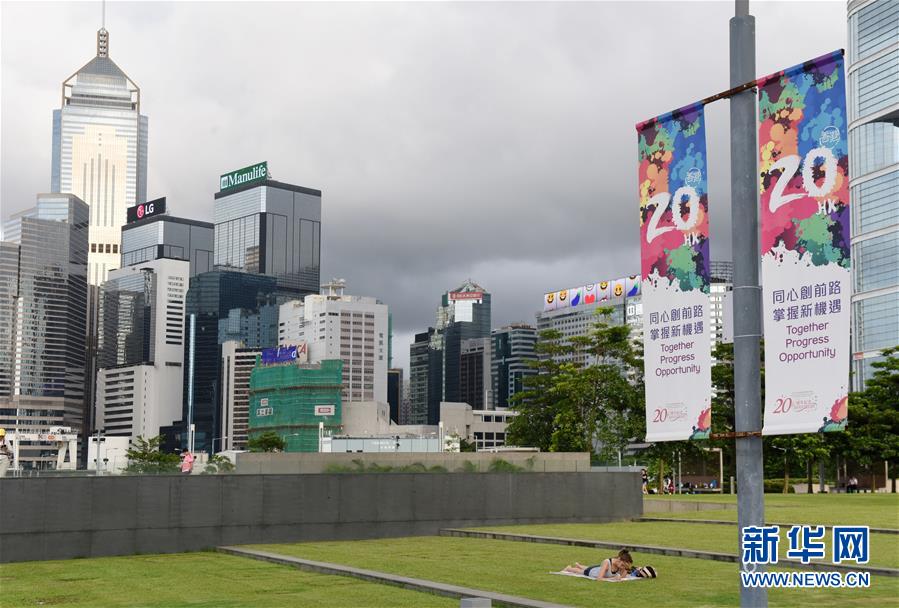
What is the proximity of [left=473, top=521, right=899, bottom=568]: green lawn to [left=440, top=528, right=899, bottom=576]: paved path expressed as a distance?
0.71 metres

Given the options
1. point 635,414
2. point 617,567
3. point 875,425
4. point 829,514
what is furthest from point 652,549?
point 875,425

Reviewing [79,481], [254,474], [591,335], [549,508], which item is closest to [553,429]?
[591,335]

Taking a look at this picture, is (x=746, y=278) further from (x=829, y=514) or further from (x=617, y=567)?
(x=829, y=514)

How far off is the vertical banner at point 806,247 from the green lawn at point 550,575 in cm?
724

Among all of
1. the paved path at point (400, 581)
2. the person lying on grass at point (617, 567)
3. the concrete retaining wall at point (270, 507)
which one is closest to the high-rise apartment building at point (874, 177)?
the concrete retaining wall at point (270, 507)

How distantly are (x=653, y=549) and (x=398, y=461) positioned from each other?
13318 millimetres

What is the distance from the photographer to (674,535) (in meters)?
32.4

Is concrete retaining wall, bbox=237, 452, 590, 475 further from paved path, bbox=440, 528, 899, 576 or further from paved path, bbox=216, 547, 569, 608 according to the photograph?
paved path, bbox=216, 547, 569, 608

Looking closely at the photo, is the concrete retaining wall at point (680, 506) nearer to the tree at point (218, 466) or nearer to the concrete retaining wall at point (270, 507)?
the concrete retaining wall at point (270, 507)

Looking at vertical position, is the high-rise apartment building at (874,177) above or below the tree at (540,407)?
above

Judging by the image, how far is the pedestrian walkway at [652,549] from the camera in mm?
21562

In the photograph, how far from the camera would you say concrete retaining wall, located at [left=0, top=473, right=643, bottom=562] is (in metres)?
31.1

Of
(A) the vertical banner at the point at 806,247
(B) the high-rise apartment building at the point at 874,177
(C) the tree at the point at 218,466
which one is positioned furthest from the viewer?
(B) the high-rise apartment building at the point at 874,177

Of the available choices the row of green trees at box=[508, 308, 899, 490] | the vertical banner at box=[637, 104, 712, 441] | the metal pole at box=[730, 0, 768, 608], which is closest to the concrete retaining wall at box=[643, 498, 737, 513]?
the row of green trees at box=[508, 308, 899, 490]
